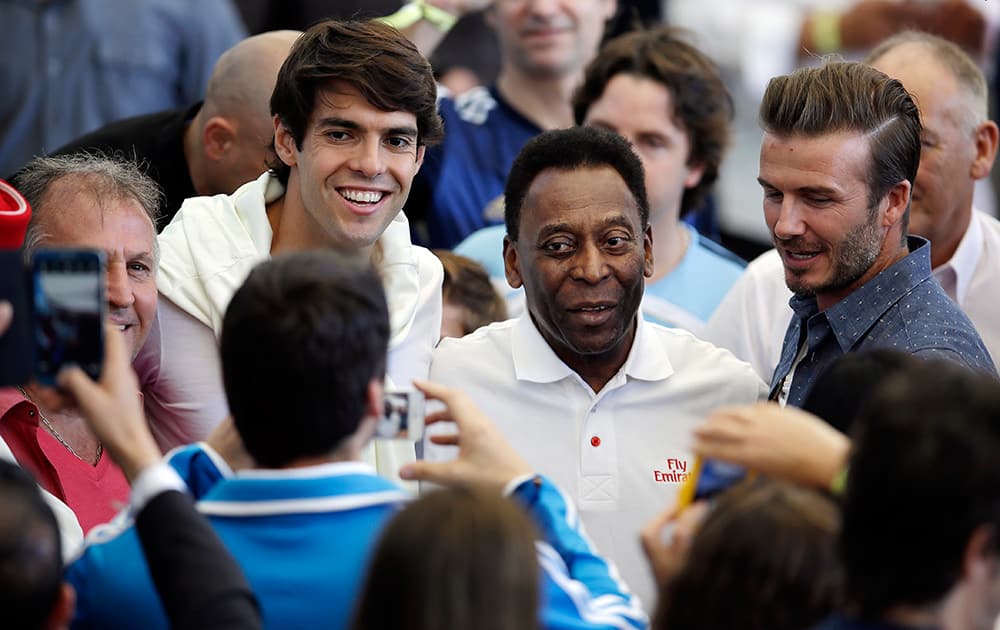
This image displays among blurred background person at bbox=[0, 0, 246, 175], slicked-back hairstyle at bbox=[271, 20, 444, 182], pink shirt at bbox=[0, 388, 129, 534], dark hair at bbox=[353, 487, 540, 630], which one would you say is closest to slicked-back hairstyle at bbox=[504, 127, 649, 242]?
slicked-back hairstyle at bbox=[271, 20, 444, 182]

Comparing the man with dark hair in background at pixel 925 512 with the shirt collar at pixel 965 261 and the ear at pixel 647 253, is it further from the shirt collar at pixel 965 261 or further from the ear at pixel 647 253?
the shirt collar at pixel 965 261

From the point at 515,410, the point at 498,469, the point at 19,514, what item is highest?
the point at 19,514

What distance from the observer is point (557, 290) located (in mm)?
3721

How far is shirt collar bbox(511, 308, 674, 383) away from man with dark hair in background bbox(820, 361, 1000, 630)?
1542 mm

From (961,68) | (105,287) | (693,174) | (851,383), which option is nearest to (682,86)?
(693,174)

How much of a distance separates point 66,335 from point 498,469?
2.46 feet

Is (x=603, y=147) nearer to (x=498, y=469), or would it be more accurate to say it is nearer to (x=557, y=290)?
(x=557, y=290)

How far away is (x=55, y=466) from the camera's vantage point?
11.5 ft

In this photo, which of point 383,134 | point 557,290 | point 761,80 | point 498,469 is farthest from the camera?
point 761,80

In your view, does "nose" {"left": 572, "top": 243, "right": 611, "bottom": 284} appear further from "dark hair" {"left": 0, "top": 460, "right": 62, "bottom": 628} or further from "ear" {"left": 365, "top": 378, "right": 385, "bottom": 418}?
"dark hair" {"left": 0, "top": 460, "right": 62, "bottom": 628}

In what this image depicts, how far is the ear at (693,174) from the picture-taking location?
18.5 feet

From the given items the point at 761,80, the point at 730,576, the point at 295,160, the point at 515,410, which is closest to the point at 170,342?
the point at 295,160

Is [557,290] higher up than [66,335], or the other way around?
[66,335]

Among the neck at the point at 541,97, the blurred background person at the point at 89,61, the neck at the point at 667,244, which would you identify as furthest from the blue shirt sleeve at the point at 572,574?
the blurred background person at the point at 89,61
